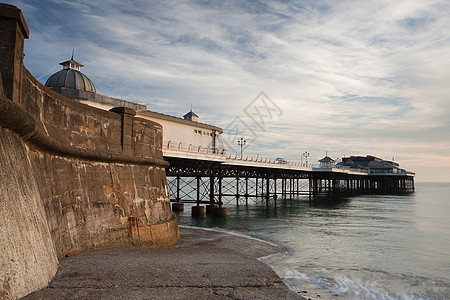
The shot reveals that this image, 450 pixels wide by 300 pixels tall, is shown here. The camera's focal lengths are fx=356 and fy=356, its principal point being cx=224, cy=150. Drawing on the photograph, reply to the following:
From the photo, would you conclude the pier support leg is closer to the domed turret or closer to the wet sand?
the domed turret

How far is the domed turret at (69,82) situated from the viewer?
20.3 m

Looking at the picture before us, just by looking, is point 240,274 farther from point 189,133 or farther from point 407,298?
point 189,133

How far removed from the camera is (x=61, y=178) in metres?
9.20

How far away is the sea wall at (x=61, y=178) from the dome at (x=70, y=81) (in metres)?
9.29

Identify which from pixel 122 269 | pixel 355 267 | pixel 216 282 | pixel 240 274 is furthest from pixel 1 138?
pixel 355 267

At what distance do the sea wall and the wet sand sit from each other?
1.53 feet

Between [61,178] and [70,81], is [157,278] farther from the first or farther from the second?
[70,81]

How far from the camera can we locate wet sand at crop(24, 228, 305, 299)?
650 centimetres

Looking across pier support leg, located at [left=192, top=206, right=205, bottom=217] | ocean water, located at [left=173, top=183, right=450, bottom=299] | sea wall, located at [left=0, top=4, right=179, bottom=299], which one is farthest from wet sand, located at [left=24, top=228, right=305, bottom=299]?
pier support leg, located at [left=192, top=206, right=205, bottom=217]

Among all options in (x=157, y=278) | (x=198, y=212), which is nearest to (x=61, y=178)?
(x=157, y=278)

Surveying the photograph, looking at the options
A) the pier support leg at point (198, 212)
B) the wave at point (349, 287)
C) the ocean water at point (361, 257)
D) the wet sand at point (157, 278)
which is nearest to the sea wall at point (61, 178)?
the wet sand at point (157, 278)

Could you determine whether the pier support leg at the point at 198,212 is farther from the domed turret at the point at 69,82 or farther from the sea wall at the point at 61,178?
the sea wall at the point at 61,178

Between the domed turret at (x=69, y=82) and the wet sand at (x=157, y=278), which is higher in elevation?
the domed turret at (x=69, y=82)

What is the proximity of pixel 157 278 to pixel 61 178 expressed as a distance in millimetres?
3798
